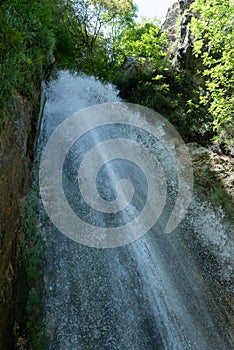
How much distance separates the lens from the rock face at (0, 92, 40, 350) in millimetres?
3645

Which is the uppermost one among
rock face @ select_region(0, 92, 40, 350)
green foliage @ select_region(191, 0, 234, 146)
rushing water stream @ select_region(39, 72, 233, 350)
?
green foliage @ select_region(191, 0, 234, 146)

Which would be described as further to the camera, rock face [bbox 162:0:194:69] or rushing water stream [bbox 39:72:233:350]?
rock face [bbox 162:0:194:69]

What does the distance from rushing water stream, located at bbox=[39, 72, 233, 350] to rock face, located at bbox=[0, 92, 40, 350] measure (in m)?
1.02

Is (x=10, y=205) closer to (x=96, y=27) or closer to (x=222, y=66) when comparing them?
(x=222, y=66)

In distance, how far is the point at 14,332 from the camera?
4.04 metres

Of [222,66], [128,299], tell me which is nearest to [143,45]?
[222,66]

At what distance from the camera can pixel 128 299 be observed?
529 centimetres

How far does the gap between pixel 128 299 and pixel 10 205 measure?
250 centimetres

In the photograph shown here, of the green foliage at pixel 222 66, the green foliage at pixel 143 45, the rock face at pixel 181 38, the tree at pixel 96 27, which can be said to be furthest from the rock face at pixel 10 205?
the tree at pixel 96 27

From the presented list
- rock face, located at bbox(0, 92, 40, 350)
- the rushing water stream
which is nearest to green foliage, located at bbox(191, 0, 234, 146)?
the rushing water stream

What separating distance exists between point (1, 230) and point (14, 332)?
1379 mm

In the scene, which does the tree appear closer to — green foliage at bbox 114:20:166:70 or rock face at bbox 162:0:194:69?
green foliage at bbox 114:20:166:70

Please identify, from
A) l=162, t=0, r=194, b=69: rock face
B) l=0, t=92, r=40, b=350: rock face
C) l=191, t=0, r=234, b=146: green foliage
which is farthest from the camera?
l=162, t=0, r=194, b=69: rock face

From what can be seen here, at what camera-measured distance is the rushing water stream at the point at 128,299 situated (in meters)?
4.84
